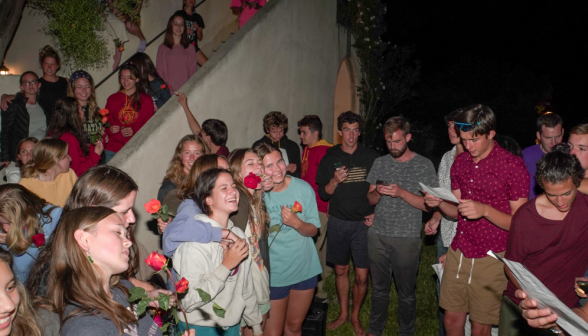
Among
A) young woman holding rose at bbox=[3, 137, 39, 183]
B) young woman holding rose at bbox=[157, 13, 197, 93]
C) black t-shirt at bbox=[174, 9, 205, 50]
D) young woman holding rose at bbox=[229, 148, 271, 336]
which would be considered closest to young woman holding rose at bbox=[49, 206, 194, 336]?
young woman holding rose at bbox=[229, 148, 271, 336]

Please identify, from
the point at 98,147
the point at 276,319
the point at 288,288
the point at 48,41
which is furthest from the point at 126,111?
the point at 276,319

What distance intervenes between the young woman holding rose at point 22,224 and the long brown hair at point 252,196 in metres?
1.49

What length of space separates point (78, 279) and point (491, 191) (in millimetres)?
3330

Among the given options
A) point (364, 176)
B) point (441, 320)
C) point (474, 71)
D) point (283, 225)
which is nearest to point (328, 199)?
point (364, 176)

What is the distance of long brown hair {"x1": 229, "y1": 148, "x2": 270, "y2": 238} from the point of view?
4.07 meters

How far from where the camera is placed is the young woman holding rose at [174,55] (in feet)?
23.0

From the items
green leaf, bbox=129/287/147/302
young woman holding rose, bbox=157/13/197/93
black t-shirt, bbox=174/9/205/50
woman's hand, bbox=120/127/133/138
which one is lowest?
green leaf, bbox=129/287/147/302

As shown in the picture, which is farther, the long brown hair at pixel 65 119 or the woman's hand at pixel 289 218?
the long brown hair at pixel 65 119

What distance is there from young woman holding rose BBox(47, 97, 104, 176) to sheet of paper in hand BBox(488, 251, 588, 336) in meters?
4.47

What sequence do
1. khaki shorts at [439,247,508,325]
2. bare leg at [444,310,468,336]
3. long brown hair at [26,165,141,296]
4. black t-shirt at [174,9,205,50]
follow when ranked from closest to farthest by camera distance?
1. long brown hair at [26,165,141,296]
2. khaki shorts at [439,247,508,325]
3. bare leg at [444,310,468,336]
4. black t-shirt at [174,9,205,50]

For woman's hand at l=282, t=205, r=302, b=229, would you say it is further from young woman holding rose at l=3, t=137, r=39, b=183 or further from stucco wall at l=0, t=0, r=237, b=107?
stucco wall at l=0, t=0, r=237, b=107

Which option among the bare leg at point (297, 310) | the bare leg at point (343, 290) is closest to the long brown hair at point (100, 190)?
the bare leg at point (297, 310)

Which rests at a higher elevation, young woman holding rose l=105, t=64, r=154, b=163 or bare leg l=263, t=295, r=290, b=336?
young woman holding rose l=105, t=64, r=154, b=163

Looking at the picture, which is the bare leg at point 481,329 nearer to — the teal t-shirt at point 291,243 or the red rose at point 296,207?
the teal t-shirt at point 291,243
